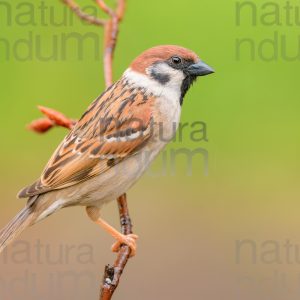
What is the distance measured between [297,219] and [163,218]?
2.91 feet

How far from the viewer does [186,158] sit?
5977 mm

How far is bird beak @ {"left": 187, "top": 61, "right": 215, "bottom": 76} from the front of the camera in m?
3.54

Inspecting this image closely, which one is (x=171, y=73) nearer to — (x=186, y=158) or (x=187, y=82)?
(x=187, y=82)

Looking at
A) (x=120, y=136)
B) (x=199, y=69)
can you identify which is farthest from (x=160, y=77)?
(x=120, y=136)

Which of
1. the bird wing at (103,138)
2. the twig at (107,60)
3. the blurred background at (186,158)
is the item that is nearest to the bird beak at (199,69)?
the bird wing at (103,138)

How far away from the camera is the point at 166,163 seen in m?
5.78

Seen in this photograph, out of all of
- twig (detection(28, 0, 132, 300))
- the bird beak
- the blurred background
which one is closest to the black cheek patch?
the bird beak

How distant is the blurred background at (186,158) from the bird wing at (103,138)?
1300 millimetres

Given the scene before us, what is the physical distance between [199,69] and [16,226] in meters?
0.99

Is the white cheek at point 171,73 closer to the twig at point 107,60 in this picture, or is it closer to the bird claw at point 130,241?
the twig at point 107,60

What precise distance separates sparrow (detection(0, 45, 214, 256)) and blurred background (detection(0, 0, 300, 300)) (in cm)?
128

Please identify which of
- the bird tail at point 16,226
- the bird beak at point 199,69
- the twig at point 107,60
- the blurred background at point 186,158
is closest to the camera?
the twig at point 107,60

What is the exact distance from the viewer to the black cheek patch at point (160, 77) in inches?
144

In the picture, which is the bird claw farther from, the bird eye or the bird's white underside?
the bird eye
